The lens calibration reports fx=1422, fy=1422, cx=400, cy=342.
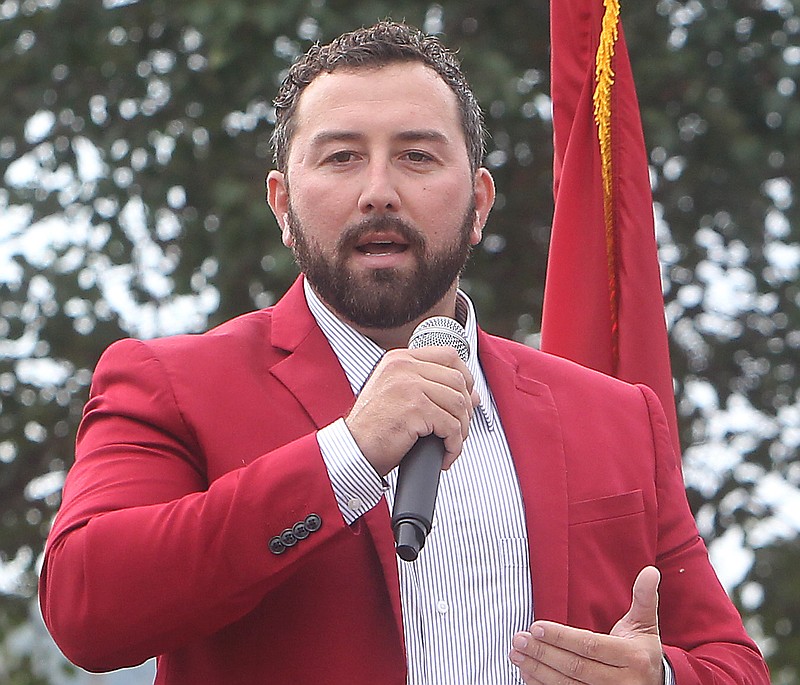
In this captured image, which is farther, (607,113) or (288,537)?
(607,113)

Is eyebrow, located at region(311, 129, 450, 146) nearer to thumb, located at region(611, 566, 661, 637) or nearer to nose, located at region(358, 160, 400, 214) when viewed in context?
nose, located at region(358, 160, 400, 214)

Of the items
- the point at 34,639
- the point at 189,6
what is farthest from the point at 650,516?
the point at 34,639

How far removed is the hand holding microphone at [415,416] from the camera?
6.63 feet

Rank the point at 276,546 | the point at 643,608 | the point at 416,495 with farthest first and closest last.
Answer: the point at 643,608 < the point at 276,546 < the point at 416,495

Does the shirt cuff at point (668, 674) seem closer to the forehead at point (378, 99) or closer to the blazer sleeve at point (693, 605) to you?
the blazer sleeve at point (693, 605)

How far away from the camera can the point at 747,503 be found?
6.57m

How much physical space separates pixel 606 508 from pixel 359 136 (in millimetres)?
811

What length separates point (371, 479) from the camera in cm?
209

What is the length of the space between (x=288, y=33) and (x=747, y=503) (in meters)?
3.00

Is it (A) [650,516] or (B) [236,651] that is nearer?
(B) [236,651]

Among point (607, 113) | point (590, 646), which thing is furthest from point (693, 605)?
point (607, 113)

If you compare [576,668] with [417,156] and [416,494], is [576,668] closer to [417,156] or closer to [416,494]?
[416,494]

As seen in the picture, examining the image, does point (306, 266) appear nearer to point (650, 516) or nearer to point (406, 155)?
point (406, 155)

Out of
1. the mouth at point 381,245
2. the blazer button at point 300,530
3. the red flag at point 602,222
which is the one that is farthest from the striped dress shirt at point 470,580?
the red flag at point 602,222
